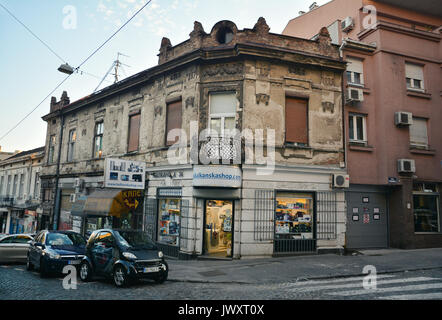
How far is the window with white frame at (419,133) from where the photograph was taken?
15.2 m

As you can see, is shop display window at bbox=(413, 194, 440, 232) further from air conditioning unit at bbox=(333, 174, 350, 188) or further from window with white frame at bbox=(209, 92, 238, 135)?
window with white frame at bbox=(209, 92, 238, 135)

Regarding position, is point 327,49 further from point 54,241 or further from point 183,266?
point 54,241

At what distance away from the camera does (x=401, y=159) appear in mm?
14297

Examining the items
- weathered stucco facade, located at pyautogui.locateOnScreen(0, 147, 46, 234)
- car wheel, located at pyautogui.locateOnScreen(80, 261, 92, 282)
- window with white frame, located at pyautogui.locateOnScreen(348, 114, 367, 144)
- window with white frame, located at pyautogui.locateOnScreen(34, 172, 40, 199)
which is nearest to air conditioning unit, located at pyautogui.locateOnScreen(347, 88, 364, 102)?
window with white frame, located at pyautogui.locateOnScreen(348, 114, 367, 144)

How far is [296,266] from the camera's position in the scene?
10711 mm

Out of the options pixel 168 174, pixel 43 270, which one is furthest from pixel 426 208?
pixel 43 270

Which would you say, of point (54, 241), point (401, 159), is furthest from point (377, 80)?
point (54, 241)

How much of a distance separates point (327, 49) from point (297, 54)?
5.92 ft

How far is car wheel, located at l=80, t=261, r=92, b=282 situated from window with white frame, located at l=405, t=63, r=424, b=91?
1553 cm

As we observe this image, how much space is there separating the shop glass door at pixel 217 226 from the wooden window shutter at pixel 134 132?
6.16 m

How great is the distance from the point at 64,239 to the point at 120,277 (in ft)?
13.6

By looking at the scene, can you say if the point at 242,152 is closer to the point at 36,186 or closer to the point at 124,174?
the point at 124,174

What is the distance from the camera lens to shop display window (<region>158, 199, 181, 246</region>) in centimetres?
1373

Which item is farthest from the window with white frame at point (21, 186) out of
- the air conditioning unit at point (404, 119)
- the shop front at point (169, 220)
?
the air conditioning unit at point (404, 119)
